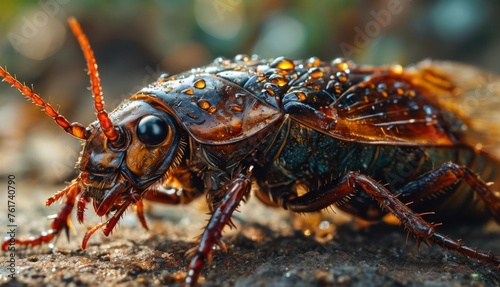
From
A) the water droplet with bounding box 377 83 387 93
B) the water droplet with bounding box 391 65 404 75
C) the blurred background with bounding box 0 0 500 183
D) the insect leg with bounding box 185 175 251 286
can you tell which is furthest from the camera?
the blurred background with bounding box 0 0 500 183

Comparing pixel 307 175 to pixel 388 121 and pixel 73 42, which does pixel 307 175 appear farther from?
pixel 73 42

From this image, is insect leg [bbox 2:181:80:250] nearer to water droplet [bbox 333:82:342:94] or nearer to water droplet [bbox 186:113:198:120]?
water droplet [bbox 186:113:198:120]

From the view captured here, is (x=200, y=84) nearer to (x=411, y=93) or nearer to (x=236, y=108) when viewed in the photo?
(x=236, y=108)

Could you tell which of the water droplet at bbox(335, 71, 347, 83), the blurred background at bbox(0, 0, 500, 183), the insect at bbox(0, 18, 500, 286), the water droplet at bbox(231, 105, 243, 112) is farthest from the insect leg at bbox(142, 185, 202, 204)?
the blurred background at bbox(0, 0, 500, 183)

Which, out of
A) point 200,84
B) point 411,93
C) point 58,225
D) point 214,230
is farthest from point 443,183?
point 58,225

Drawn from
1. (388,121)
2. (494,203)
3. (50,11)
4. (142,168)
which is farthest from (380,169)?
Result: (50,11)
